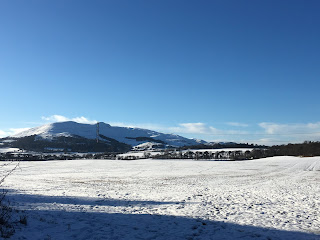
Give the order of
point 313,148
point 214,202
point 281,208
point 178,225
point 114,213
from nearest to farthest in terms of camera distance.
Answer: point 178,225
point 114,213
point 281,208
point 214,202
point 313,148

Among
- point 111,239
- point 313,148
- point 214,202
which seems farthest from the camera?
point 313,148

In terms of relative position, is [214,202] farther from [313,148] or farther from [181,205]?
[313,148]

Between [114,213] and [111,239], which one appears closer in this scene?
[111,239]

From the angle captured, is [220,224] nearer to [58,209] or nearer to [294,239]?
[294,239]

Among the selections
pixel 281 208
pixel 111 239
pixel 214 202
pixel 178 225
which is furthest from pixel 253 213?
pixel 111 239

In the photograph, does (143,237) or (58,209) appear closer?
(143,237)

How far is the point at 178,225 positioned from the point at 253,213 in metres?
5.77

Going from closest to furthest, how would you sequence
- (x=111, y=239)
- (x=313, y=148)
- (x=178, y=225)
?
(x=111, y=239) < (x=178, y=225) < (x=313, y=148)

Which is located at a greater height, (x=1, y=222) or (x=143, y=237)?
(x=1, y=222)

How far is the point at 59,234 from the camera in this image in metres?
10.7

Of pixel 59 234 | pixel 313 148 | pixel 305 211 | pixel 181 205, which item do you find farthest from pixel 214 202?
pixel 313 148

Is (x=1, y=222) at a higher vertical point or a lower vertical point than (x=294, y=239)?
higher

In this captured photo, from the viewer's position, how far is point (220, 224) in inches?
530

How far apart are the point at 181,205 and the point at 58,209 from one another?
27.5 ft
